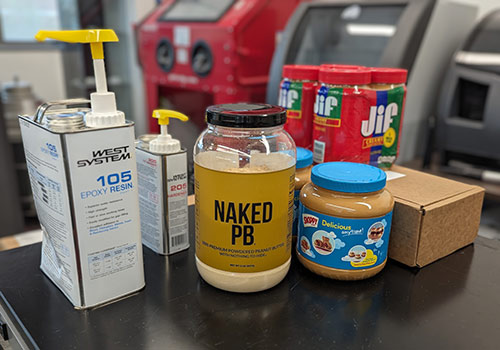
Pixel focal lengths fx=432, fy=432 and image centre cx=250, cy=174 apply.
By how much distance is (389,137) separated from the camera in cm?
73

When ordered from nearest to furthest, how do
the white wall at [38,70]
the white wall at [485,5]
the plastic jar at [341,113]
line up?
the plastic jar at [341,113] < the white wall at [485,5] < the white wall at [38,70]

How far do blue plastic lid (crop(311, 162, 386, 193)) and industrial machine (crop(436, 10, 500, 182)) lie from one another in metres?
0.89

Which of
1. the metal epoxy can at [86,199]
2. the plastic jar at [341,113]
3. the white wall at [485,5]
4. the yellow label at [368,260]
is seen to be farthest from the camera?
the white wall at [485,5]

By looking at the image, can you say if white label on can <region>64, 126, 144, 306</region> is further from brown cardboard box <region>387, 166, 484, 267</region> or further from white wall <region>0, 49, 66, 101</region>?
white wall <region>0, 49, 66, 101</region>

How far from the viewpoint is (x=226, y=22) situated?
1.79m

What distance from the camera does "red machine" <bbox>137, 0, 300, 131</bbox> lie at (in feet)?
5.85

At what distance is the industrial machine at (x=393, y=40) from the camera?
4.42 ft

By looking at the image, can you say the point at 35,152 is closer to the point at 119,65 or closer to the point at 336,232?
the point at 336,232

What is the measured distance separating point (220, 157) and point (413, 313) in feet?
1.01

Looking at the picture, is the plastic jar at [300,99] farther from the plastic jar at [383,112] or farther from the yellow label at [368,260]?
the yellow label at [368,260]

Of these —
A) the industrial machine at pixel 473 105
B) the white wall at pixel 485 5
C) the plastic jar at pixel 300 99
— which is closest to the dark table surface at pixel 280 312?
the plastic jar at pixel 300 99

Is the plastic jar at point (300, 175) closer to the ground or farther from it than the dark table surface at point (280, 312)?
farther from it

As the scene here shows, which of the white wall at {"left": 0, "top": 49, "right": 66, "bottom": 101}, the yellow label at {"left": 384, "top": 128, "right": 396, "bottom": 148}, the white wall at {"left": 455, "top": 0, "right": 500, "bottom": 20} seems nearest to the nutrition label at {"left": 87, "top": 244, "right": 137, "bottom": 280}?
the yellow label at {"left": 384, "top": 128, "right": 396, "bottom": 148}

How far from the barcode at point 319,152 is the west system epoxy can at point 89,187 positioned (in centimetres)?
33
